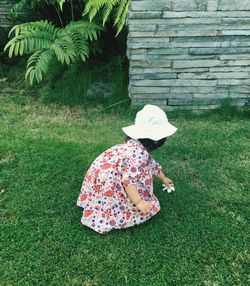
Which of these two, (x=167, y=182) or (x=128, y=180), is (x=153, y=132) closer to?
(x=128, y=180)

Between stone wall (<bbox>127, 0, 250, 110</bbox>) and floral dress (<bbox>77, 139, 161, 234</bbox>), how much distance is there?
1.65 meters

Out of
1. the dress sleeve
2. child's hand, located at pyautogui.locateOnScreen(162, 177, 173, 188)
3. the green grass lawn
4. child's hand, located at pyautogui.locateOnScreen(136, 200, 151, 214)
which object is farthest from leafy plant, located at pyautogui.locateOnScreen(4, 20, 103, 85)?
child's hand, located at pyautogui.locateOnScreen(136, 200, 151, 214)

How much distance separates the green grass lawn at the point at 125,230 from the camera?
233cm

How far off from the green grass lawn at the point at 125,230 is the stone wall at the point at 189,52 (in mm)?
270

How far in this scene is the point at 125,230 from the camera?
265 cm

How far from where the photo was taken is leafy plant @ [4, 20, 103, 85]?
4398mm

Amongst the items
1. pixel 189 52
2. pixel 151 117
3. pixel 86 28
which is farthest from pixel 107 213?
pixel 86 28

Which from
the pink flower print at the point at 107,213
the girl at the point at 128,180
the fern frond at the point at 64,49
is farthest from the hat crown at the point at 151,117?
the fern frond at the point at 64,49

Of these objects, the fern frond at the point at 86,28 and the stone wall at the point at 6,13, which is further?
the stone wall at the point at 6,13

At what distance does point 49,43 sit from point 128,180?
2.77 m

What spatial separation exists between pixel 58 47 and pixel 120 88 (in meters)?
0.87

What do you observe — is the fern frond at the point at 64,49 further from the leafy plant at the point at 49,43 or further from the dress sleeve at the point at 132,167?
the dress sleeve at the point at 132,167

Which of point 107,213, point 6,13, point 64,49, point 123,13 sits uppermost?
point 123,13

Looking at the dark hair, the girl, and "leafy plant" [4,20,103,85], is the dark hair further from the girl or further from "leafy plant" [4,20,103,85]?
"leafy plant" [4,20,103,85]
